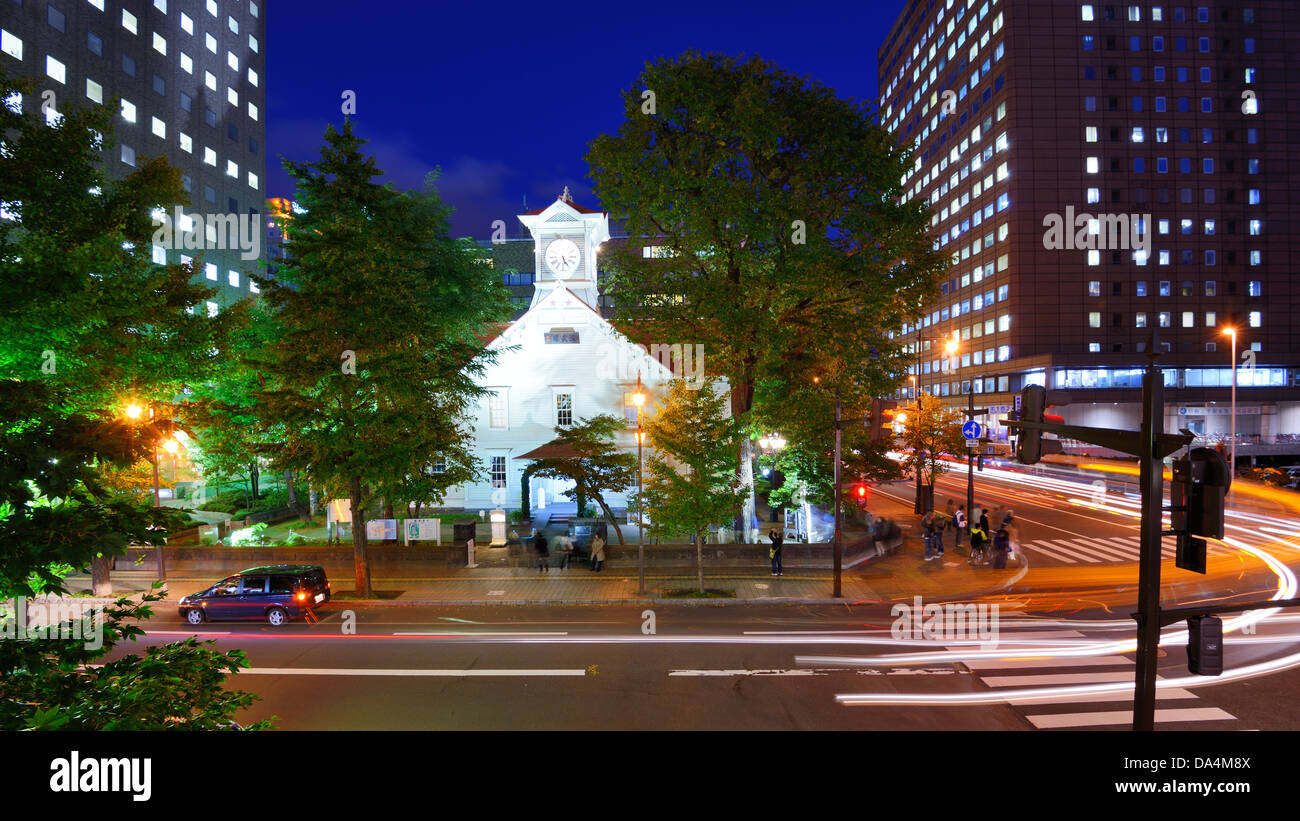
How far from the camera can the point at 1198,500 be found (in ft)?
25.3

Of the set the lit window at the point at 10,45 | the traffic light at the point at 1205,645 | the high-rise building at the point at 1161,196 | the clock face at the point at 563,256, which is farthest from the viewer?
the high-rise building at the point at 1161,196

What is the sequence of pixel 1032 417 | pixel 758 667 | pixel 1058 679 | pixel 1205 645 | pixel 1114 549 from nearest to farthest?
pixel 1205 645 < pixel 1032 417 < pixel 1058 679 < pixel 758 667 < pixel 1114 549

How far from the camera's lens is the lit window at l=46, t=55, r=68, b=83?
45.3m

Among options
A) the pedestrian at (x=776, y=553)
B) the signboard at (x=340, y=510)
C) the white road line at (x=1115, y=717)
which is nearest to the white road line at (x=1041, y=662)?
the white road line at (x=1115, y=717)

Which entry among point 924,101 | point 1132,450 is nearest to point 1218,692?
point 1132,450

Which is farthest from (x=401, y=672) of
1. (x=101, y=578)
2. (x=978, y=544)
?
(x=978, y=544)

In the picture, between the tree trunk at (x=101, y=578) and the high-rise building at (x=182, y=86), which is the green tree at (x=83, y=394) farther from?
the high-rise building at (x=182, y=86)

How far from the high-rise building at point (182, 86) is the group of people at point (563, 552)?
1394 inches

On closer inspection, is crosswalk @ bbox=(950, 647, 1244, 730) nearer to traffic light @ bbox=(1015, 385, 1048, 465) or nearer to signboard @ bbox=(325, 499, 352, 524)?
traffic light @ bbox=(1015, 385, 1048, 465)

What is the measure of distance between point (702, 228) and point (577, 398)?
1521cm

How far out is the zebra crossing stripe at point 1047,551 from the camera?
26234 mm

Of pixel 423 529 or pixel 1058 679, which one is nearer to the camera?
pixel 1058 679

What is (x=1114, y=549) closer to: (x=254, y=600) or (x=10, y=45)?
(x=254, y=600)

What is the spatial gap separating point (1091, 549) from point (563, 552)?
80.8 ft
